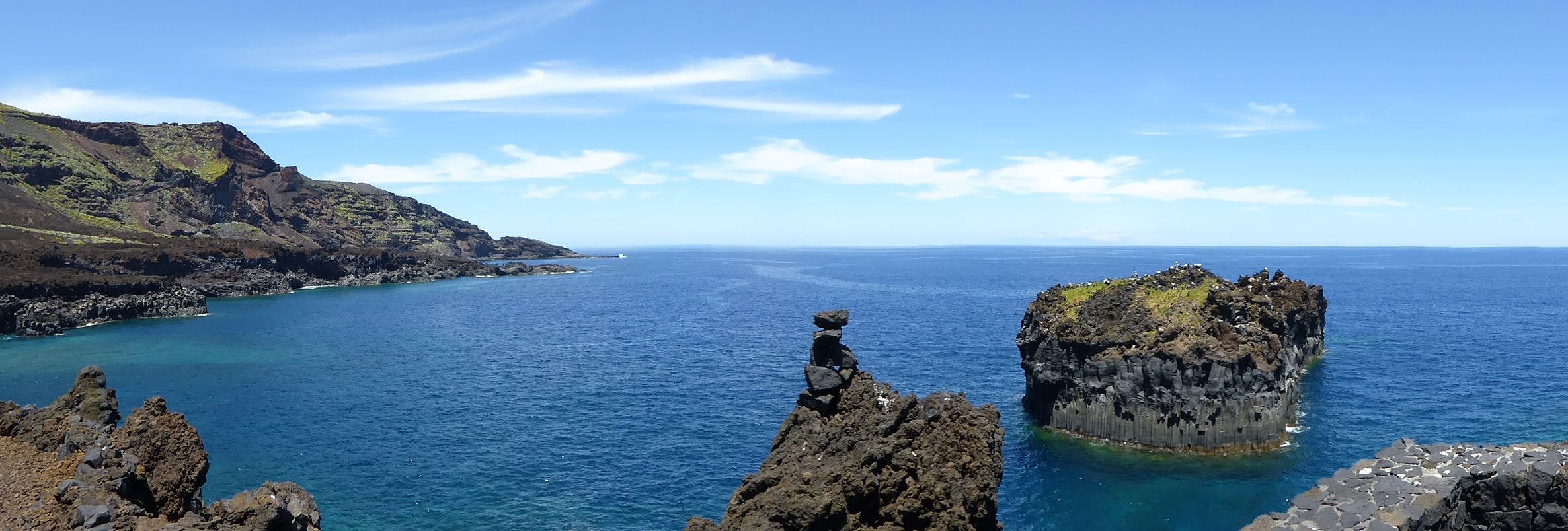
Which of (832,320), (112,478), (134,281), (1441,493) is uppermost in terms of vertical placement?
(832,320)

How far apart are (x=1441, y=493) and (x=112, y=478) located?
55.8 m

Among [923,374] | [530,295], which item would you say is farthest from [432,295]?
[923,374]

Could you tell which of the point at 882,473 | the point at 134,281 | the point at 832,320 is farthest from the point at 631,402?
the point at 134,281

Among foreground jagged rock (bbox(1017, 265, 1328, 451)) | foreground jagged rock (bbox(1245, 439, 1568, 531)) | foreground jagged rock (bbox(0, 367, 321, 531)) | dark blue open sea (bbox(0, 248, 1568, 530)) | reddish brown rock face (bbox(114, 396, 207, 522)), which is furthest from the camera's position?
foreground jagged rock (bbox(1017, 265, 1328, 451))

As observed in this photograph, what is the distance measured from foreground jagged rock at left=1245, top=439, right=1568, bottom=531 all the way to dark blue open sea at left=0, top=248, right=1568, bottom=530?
2.91 meters

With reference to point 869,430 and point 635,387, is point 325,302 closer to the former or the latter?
point 635,387

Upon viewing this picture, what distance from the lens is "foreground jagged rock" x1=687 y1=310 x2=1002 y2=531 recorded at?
79.8ft

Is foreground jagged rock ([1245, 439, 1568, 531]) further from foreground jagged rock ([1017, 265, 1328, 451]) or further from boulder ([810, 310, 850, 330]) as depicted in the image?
boulder ([810, 310, 850, 330])

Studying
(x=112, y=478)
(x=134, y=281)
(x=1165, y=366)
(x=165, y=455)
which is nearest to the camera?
(x=112, y=478)

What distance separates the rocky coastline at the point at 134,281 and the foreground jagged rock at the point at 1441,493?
139m

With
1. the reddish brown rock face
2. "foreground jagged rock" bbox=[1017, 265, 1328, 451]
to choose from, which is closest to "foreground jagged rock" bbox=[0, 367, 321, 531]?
the reddish brown rock face

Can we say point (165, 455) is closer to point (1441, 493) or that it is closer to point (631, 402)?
point (631, 402)

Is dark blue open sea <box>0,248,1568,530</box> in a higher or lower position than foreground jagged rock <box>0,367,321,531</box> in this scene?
lower

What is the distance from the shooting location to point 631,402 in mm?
70250
